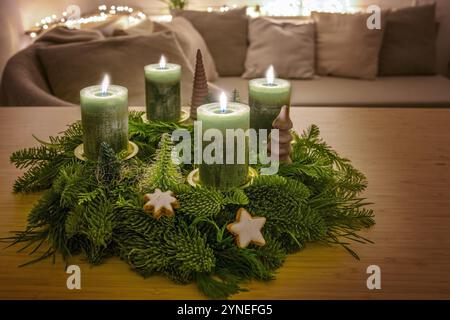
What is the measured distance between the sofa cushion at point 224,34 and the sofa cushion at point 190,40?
7 centimetres

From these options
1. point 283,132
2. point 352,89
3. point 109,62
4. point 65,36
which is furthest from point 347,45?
point 283,132

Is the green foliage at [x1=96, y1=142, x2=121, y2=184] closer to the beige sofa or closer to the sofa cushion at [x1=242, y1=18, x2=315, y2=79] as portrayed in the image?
the beige sofa

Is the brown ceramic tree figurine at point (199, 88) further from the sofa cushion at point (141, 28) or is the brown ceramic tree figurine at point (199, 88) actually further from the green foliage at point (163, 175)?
the sofa cushion at point (141, 28)

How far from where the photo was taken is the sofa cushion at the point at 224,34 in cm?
312

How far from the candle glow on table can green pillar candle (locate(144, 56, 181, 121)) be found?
0.52ft

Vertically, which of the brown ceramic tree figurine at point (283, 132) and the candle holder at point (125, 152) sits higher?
the brown ceramic tree figurine at point (283, 132)

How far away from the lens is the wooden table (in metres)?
0.65

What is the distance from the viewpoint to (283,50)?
306cm

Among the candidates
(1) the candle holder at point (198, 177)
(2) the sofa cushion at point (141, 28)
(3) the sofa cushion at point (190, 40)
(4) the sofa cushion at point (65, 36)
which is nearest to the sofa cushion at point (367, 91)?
(3) the sofa cushion at point (190, 40)

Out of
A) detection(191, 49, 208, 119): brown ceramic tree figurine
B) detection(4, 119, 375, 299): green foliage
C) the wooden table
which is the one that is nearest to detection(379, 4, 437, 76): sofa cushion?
the wooden table

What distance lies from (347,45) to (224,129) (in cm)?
255

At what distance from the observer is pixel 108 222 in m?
0.70

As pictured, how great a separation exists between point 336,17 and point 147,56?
1348 millimetres

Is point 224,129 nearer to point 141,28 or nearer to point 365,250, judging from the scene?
point 365,250
